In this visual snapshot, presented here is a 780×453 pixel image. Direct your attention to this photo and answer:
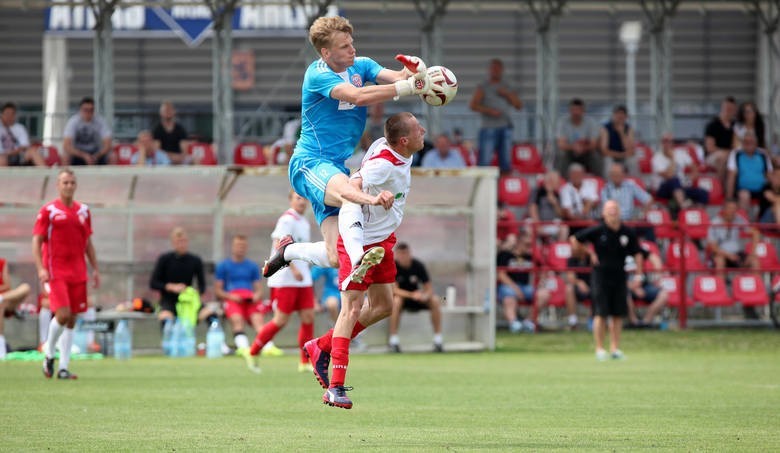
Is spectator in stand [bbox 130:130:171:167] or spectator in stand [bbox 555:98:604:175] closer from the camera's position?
spectator in stand [bbox 130:130:171:167]

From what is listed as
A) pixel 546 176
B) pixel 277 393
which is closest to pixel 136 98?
pixel 546 176

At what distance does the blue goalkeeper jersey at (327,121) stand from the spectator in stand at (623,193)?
47.9ft

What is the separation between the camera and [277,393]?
501 inches

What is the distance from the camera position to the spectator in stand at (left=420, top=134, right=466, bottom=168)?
23781 millimetres

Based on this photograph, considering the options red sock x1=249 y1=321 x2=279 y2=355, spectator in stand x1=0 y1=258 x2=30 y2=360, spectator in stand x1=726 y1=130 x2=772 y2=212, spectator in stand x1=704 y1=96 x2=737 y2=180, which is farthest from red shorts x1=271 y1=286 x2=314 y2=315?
spectator in stand x1=704 y1=96 x2=737 y2=180

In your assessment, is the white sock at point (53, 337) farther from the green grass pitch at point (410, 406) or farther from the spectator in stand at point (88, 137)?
the spectator in stand at point (88, 137)

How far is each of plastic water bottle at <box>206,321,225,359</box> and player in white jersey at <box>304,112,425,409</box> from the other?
10.4m

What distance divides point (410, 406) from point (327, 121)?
2916 mm

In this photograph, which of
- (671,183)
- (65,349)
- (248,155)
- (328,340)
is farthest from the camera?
(248,155)

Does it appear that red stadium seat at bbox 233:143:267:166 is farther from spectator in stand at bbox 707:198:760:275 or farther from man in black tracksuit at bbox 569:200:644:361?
man in black tracksuit at bbox 569:200:644:361

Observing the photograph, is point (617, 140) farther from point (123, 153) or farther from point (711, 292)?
point (123, 153)

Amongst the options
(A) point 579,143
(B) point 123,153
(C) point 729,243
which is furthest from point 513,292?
(B) point 123,153

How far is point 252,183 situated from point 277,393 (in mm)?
9100

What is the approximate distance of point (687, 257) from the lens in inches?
934
